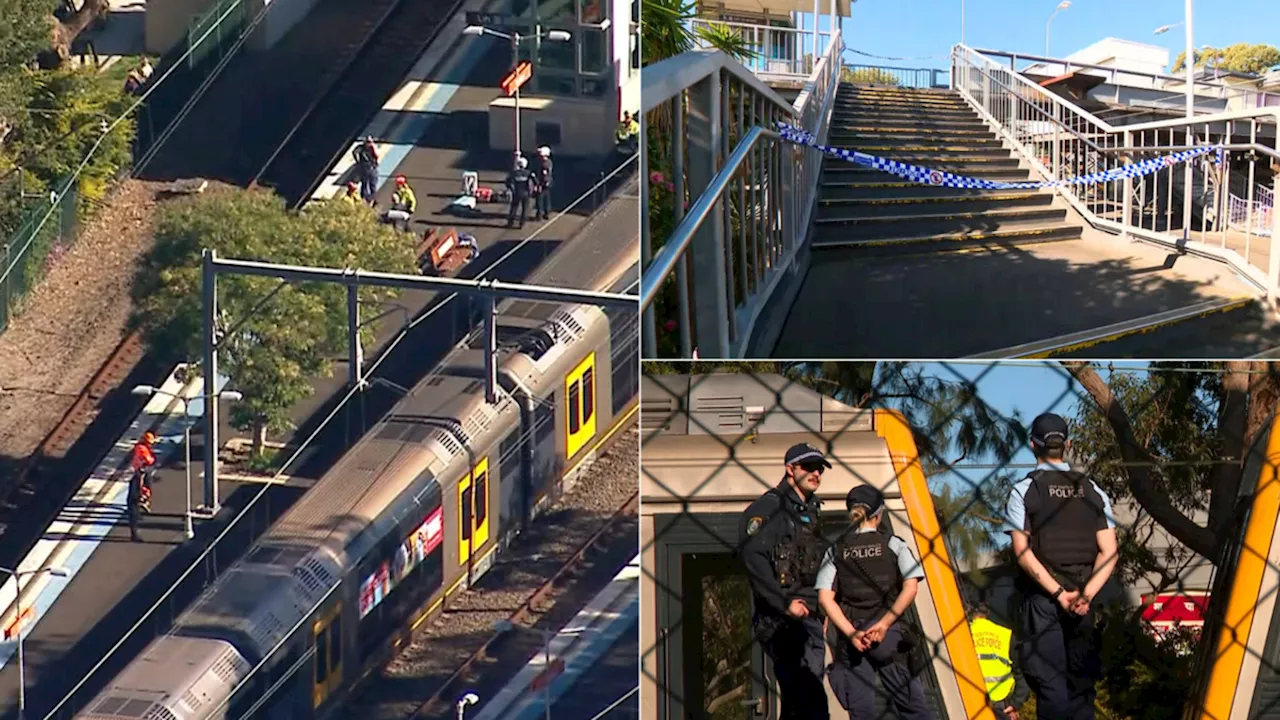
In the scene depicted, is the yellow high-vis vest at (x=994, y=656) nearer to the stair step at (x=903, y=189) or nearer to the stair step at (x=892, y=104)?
the stair step at (x=903, y=189)

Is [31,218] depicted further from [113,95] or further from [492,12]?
[492,12]

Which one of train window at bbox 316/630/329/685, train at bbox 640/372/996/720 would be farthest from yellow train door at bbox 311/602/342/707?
train at bbox 640/372/996/720

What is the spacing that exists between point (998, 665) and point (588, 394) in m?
1.25

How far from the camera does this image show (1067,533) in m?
2.68

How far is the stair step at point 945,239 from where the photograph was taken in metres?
2.60

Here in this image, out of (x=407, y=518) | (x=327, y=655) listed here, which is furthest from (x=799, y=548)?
(x=327, y=655)

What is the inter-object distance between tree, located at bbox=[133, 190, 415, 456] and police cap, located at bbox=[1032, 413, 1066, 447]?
1616 millimetres

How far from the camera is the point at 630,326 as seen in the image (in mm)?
2668

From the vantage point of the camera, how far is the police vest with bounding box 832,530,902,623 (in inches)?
102

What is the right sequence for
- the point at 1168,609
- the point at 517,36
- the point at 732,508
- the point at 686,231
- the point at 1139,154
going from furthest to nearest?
1. the point at 1168,609
2. the point at 732,508
3. the point at 517,36
4. the point at 1139,154
5. the point at 686,231

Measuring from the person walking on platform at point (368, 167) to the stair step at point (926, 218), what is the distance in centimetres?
109

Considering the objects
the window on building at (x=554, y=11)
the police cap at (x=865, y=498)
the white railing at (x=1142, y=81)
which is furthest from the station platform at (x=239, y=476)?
the white railing at (x=1142, y=81)

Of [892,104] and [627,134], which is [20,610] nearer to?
[627,134]

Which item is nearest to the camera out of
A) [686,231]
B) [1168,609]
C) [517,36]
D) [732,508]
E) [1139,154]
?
[686,231]
